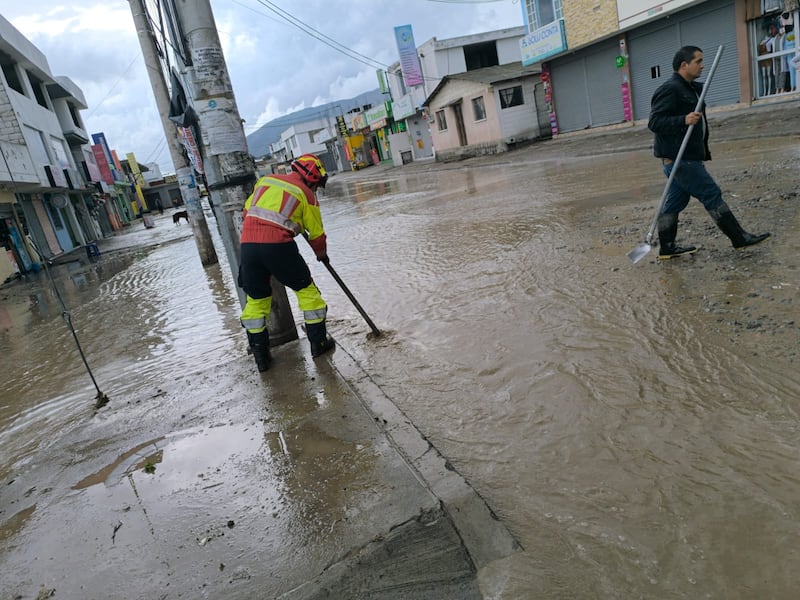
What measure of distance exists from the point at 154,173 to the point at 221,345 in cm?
8668

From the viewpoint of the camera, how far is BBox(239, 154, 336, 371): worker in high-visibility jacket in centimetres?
375

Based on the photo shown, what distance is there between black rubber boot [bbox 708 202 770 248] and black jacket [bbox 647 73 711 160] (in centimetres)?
45

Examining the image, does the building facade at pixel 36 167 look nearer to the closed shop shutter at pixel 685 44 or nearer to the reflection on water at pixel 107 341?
the reflection on water at pixel 107 341

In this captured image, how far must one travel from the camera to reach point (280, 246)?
12.4ft

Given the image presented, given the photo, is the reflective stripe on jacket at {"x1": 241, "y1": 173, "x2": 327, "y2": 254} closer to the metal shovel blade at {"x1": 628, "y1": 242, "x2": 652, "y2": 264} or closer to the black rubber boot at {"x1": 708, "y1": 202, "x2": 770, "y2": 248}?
the metal shovel blade at {"x1": 628, "y1": 242, "x2": 652, "y2": 264}

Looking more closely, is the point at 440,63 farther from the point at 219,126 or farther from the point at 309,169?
the point at 309,169

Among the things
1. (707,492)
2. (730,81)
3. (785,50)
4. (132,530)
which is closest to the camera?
(707,492)

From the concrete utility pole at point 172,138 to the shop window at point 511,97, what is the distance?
16830 mm

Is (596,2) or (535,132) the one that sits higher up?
(596,2)

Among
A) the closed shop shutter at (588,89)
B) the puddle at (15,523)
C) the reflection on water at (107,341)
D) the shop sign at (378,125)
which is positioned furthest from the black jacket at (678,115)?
the shop sign at (378,125)

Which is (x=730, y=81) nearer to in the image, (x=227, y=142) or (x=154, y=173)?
(x=227, y=142)

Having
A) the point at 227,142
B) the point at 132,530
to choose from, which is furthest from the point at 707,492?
the point at 227,142

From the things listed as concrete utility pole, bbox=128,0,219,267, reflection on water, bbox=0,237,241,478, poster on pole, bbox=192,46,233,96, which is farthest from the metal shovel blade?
concrete utility pole, bbox=128,0,219,267

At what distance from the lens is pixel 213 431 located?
10.1ft
